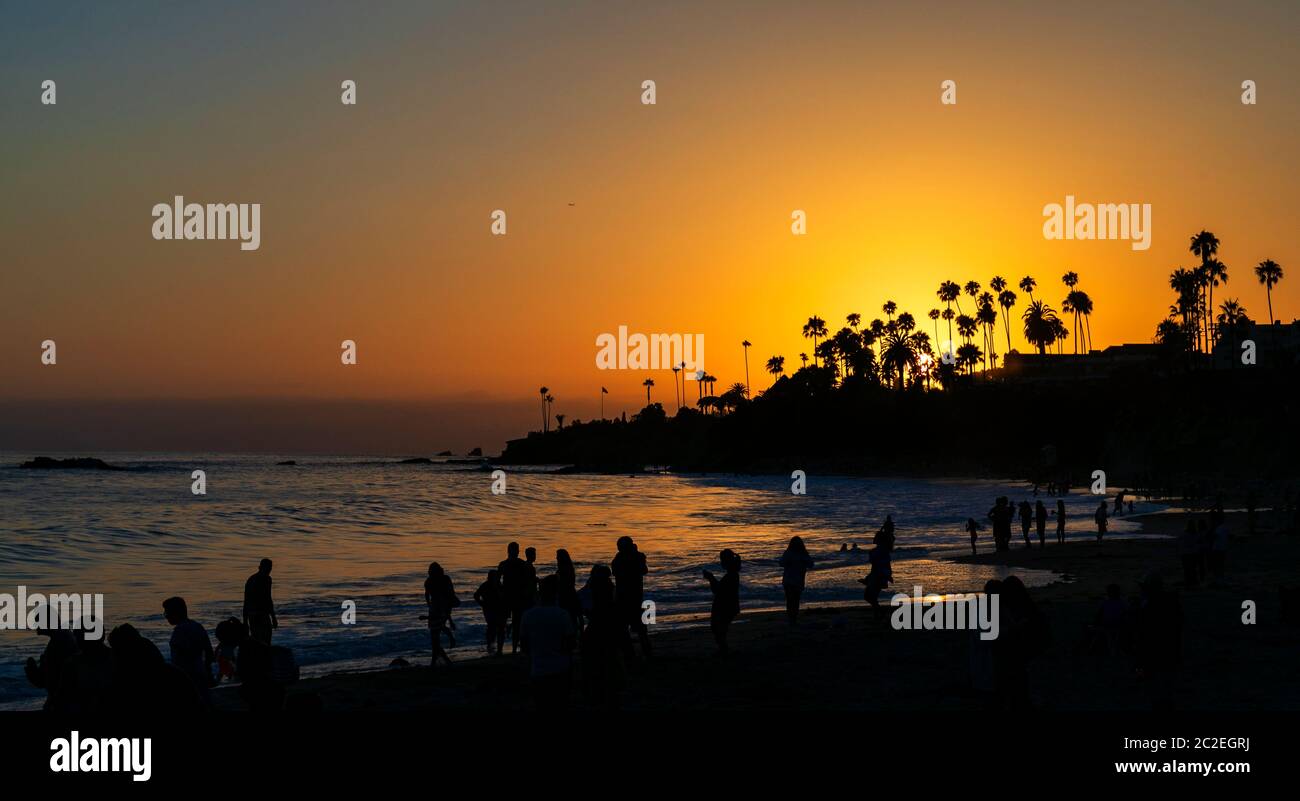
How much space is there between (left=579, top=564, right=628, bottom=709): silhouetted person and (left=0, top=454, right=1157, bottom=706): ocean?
6.67 metres

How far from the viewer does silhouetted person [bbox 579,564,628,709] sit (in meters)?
11.3

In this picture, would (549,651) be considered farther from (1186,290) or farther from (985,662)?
(1186,290)

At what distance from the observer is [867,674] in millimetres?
14000

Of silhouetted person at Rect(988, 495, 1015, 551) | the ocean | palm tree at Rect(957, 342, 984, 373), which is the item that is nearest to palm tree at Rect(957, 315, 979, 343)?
palm tree at Rect(957, 342, 984, 373)

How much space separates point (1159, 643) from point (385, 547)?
36163mm

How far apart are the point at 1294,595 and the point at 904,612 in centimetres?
623

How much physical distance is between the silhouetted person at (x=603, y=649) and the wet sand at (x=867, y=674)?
1.88 ft

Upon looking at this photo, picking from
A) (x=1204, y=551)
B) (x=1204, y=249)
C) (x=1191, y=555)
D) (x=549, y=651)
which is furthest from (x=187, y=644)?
(x=1204, y=249)

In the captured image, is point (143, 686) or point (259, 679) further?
point (259, 679)

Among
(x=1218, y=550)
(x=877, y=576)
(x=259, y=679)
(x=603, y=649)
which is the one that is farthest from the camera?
(x=1218, y=550)

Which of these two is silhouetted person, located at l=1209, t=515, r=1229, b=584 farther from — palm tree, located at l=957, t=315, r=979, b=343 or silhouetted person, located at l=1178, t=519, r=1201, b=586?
palm tree, located at l=957, t=315, r=979, b=343
